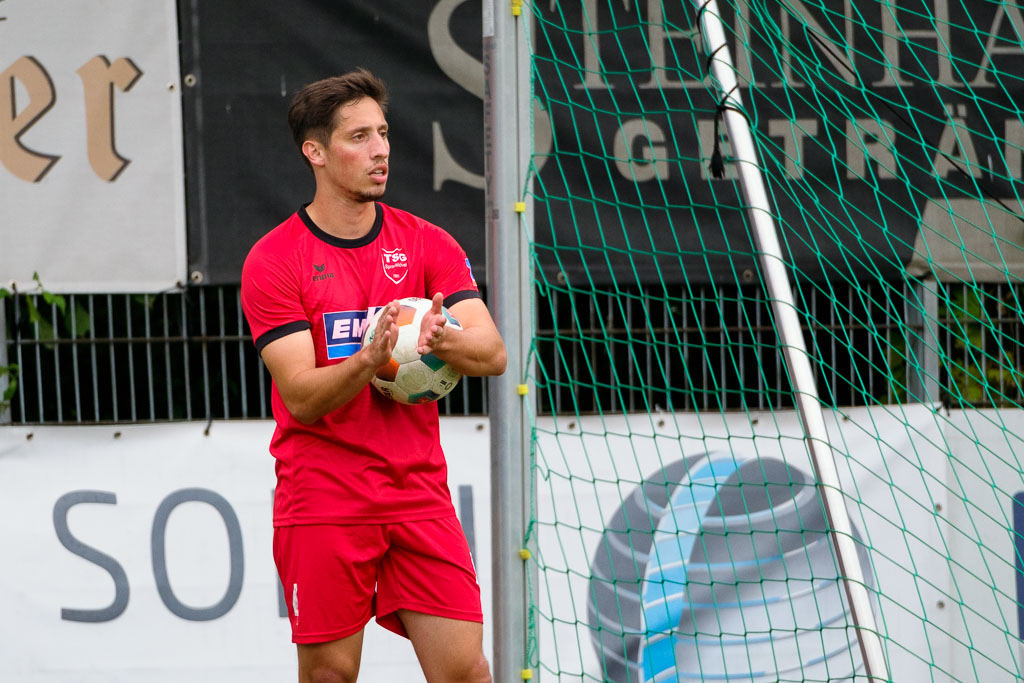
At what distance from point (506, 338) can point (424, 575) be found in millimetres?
678

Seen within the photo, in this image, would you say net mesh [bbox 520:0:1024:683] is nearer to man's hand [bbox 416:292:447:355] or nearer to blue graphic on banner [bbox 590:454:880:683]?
blue graphic on banner [bbox 590:454:880:683]

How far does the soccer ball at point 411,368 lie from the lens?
8.67 feet

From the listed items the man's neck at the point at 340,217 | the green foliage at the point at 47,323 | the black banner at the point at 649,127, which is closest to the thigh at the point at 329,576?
the man's neck at the point at 340,217

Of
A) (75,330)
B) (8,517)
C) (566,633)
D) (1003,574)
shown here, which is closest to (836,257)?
(1003,574)

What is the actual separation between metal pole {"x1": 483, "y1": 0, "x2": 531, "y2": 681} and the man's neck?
1.18 feet

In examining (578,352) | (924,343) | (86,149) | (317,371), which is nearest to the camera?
(317,371)

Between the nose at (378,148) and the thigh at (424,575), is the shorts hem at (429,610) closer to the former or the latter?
the thigh at (424,575)

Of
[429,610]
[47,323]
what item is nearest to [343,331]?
[429,610]

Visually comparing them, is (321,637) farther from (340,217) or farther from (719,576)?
(719,576)

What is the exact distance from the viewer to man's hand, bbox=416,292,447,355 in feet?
8.30

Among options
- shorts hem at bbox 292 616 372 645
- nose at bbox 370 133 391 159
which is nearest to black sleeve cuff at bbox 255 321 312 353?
nose at bbox 370 133 391 159

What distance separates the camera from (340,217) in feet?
9.34

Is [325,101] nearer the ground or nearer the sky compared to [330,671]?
nearer the sky

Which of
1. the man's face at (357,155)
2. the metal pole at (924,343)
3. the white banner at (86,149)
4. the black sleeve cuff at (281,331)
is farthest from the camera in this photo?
the metal pole at (924,343)
